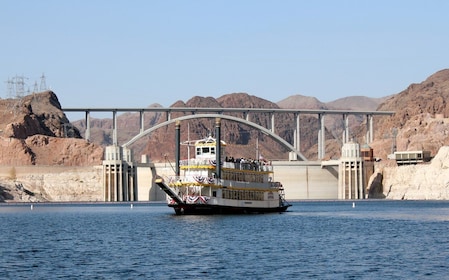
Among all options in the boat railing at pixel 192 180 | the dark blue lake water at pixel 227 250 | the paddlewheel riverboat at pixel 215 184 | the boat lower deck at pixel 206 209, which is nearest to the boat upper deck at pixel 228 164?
the paddlewheel riverboat at pixel 215 184

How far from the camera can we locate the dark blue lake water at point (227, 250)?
232 ft

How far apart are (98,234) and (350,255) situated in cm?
3485

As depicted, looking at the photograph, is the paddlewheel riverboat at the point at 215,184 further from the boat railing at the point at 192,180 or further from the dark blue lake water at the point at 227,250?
the dark blue lake water at the point at 227,250

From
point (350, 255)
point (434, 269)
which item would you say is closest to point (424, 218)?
point (350, 255)

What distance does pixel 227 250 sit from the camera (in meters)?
86.0

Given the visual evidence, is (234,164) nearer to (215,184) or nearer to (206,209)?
(215,184)

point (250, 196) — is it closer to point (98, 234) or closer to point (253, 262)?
point (98, 234)

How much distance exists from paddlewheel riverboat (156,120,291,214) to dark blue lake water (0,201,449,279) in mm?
8896

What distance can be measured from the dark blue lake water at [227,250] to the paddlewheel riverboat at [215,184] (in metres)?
8.90

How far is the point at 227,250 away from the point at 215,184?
5050 centimetres

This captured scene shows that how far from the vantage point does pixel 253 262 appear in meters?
76.8

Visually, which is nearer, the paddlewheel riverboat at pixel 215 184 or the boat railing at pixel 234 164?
the paddlewheel riverboat at pixel 215 184

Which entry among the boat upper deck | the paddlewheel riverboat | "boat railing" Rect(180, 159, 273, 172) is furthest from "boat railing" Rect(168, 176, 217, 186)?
"boat railing" Rect(180, 159, 273, 172)

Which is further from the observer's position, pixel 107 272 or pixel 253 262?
pixel 253 262
